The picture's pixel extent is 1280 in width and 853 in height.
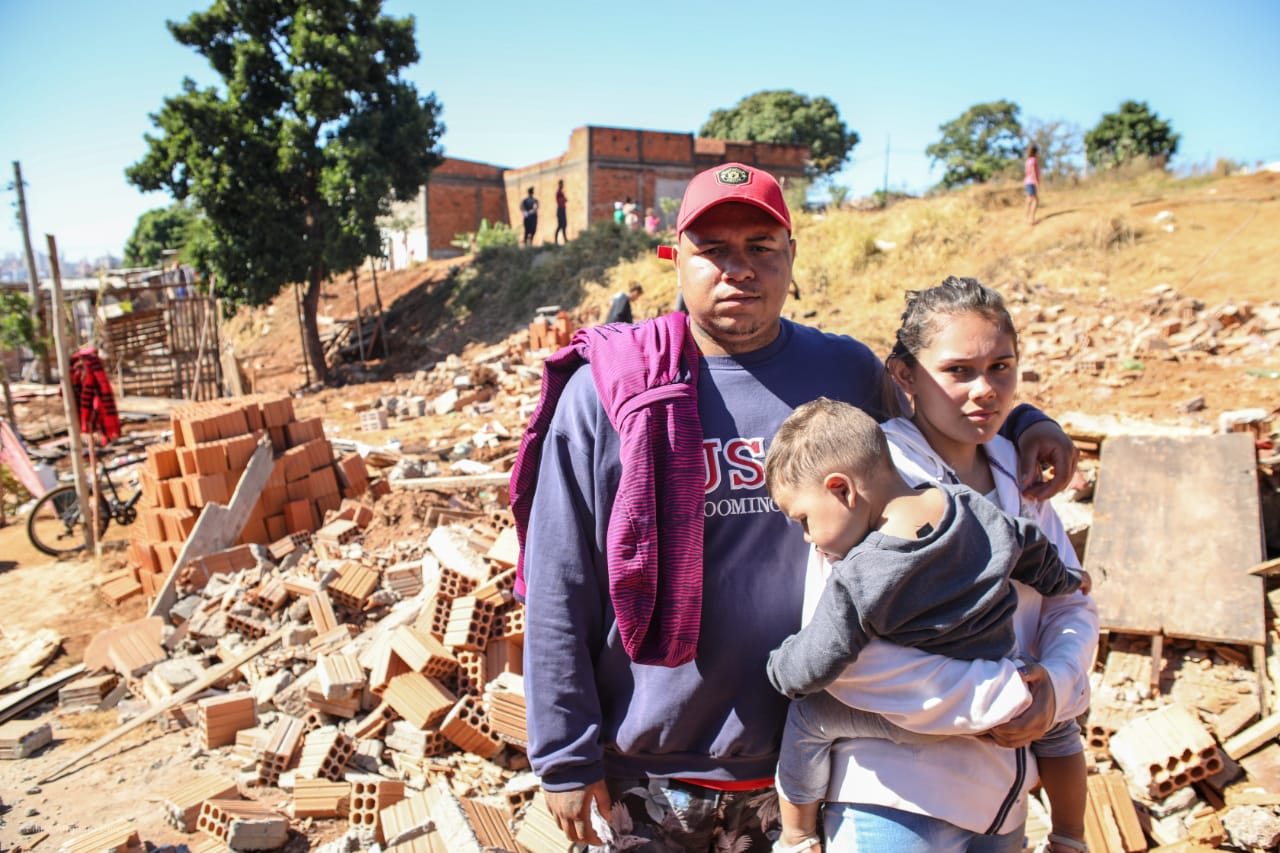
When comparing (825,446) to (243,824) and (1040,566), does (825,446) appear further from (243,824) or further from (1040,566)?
(243,824)

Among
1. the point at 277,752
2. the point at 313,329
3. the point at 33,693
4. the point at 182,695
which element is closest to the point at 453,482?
the point at 182,695

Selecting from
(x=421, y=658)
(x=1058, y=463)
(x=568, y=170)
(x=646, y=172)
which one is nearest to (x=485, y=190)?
(x=568, y=170)

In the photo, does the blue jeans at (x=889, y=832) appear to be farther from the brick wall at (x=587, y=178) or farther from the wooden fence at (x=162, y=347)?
the brick wall at (x=587, y=178)

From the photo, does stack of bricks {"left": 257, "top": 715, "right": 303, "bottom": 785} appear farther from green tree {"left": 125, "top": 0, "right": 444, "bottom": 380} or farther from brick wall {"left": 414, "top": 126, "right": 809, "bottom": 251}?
brick wall {"left": 414, "top": 126, "right": 809, "bottom": 251}

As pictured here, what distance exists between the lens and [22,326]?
14344 mm

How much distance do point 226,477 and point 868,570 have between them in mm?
6912

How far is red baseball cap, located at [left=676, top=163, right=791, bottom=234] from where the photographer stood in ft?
5.38

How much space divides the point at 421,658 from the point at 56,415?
1859 centimetres

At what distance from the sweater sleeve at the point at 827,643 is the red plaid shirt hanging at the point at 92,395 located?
9.04 meters

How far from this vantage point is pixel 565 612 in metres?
1.62

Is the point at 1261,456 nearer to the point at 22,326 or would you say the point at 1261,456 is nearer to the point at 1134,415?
the point at 1134,415

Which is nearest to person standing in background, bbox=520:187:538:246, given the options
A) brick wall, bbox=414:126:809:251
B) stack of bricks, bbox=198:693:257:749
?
brick wall, bbox=414:126:809:251

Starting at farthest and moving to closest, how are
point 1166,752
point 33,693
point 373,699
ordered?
point 33,693, point 373,699, point 1166,752

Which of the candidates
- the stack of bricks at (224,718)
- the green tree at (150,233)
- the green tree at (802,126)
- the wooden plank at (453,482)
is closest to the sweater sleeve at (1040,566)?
the stack of bricks at (224,718)
